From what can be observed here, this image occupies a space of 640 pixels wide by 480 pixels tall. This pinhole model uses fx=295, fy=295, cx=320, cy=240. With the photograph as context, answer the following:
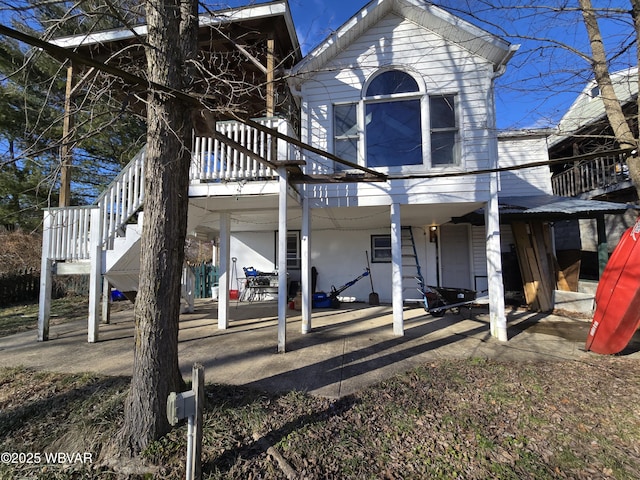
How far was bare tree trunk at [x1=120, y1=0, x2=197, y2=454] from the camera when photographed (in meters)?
2.37

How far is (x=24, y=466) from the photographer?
2.28m

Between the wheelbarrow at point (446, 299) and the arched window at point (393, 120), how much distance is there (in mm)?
3075

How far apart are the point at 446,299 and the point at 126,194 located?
23.5 ft

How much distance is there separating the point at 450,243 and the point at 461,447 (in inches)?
299

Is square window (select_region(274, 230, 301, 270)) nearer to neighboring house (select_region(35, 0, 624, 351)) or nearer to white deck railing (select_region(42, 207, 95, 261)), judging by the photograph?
neighboring house (select_region(35, 0, 624, 351))

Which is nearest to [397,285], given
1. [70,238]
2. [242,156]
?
[242,156]

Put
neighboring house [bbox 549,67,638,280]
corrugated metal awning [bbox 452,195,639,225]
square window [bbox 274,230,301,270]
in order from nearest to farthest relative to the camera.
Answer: corrugated metal awning [bbox 452,195,639,225]
neighboring house [bbox 549,67,638,280]
square window [bbox 274,230,301,270]

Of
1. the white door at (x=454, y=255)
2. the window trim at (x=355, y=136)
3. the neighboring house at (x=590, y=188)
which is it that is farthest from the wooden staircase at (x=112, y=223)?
the neighboring house at (x=590, y=188)

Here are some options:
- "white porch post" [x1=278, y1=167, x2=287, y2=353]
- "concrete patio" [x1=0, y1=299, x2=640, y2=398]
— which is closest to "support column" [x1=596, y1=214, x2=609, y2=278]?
"concrete patio" [x1=0, y1=299, x2=640, y2=398]

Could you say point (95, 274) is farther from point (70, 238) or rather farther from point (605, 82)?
point (605, 82)

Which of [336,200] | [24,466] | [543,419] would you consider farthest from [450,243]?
[24,466]

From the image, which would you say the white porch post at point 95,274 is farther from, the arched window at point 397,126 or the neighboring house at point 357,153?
the arched window at point 397,126

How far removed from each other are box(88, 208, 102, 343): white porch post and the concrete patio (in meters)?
0.31

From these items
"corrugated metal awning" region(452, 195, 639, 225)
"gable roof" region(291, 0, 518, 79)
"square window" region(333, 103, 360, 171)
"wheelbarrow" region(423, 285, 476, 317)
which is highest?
"gable roof" region(291, 0, 518, 79)
